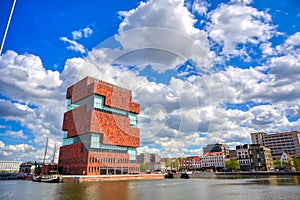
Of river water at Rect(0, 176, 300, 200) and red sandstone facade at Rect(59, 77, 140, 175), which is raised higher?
red sandstone facade at Rect(59, 77, 140, 175)

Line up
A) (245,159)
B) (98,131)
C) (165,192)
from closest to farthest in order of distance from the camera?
(165,192)
(98,131)
(245,159)

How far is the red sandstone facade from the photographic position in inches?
3516

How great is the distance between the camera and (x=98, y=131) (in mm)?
90312

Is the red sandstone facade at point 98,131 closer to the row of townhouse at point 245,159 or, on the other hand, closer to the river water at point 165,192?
the river water at point 165,192

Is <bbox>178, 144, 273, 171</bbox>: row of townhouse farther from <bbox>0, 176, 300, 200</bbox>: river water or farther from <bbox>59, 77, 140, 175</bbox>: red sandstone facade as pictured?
<bbox>0, 176, 300, 200</bbox>: river water

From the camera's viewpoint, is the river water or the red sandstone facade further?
the red sandstone facade

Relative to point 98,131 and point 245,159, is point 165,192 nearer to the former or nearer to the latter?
Result: point 98,131

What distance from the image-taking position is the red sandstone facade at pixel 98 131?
89.3 m

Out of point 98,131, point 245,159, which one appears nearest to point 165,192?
point 98,131

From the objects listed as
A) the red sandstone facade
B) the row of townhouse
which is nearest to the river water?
the red sandstone facade

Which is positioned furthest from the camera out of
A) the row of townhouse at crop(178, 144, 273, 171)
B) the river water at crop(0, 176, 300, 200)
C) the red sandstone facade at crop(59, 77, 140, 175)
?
the row of townhouse at crop(178, 144, 273, 171)

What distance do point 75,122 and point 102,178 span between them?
31404mm

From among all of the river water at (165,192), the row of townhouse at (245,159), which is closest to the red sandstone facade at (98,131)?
the river water at (165,192)

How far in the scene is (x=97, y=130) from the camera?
9006 cm
